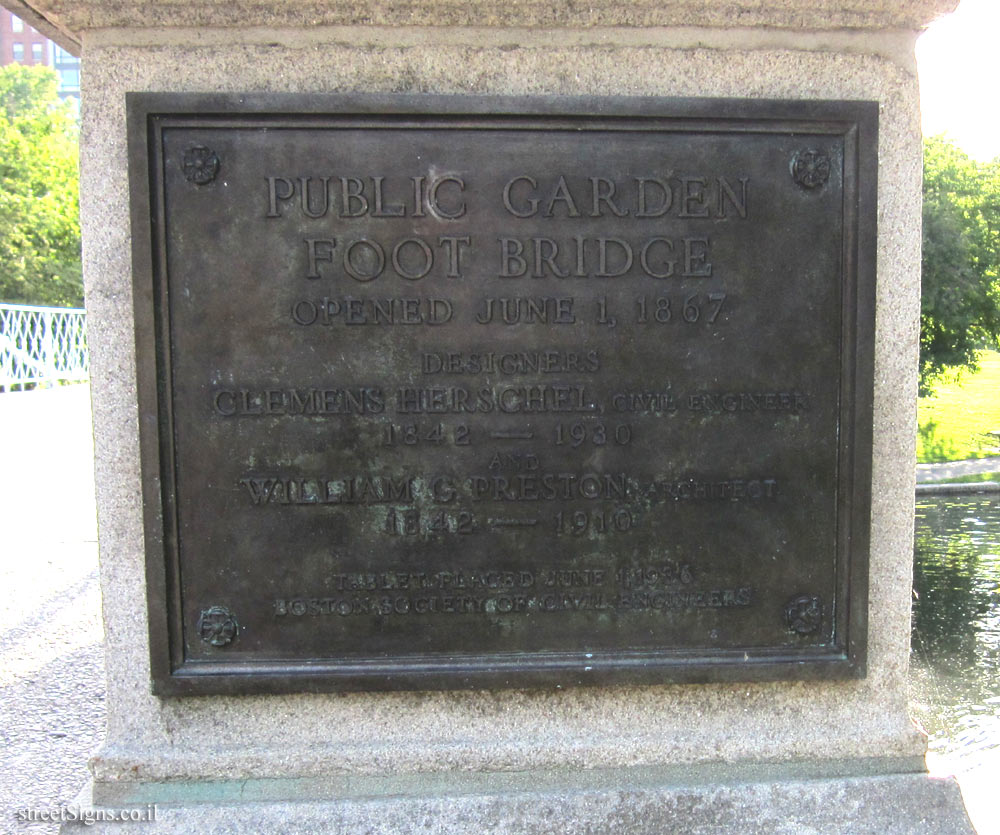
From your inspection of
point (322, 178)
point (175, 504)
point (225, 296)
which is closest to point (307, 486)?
point (175, 504)

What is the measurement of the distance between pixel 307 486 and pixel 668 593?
3.79 feet

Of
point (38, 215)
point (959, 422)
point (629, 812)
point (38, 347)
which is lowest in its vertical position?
point (629, 812)

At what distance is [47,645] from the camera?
164 inches

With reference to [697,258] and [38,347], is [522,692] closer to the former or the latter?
[697,258]

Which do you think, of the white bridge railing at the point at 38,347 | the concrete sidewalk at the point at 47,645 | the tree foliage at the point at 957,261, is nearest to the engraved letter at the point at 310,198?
the concrete sidewalk at the point at 47,645

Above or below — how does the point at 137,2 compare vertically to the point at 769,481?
above

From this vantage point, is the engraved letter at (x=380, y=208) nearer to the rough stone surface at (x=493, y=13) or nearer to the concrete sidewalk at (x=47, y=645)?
the rough stone surface at (x=493, y=13)

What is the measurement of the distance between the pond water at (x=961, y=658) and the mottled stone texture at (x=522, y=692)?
0.49 m

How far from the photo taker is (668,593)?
8.54 feet

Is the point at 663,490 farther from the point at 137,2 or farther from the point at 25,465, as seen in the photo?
the point at 25,465

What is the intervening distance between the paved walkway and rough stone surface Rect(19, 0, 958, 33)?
365 inches

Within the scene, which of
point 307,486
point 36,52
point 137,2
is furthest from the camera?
point 36,52

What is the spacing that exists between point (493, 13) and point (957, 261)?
61.8 feet

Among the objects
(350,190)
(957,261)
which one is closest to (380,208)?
(350,190)
